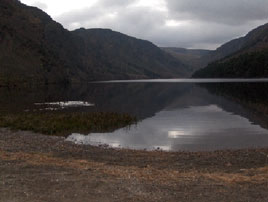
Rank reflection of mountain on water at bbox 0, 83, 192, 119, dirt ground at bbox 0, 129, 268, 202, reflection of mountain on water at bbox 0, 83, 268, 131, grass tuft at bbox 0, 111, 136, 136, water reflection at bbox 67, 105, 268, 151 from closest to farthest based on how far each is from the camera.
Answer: dirt ground at bbox 0, 129, 268, 202
water reflection at bbox 67, 105, 268, 151
grass tuft at bbox 0, 111, 136, 136
reflection of mountain on water at bbox 0, 83, 268, 131
reflection of mountain on water at bbox 0, 83, 192, 119

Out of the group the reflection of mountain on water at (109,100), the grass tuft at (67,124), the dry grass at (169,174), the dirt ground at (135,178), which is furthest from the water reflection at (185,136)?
the dry grass at (169,174)

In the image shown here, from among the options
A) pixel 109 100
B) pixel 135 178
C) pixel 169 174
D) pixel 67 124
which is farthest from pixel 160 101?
pixel 135 178

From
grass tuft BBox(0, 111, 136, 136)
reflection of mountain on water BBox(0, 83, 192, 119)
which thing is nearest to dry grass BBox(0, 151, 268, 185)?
grass tuft BBox(0, 111, 136, 136)

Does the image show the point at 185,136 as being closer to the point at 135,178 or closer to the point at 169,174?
the point at 169,174

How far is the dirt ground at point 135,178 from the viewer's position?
11648 millimetres

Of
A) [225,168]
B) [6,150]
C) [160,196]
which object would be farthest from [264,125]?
[160,196]

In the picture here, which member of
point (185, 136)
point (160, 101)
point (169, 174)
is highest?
point (160, 101)

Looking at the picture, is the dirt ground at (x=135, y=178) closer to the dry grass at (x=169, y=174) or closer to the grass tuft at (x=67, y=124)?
the dry grass at (x=169, y=174)

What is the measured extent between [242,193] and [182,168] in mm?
5504

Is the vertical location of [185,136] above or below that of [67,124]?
below

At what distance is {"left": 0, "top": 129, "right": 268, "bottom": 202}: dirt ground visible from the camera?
38.2ft

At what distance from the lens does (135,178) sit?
14117 mm

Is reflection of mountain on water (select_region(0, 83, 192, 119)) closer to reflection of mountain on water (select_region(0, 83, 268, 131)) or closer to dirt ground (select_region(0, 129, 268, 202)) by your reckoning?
reflection of mountain on water (select_region(0, 83, 268, 131))

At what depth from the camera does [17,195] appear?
38.2ft
